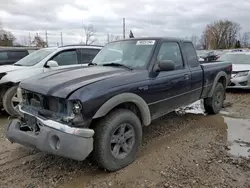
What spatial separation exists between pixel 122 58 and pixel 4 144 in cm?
260

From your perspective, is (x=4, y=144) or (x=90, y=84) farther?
(x=4, y=144)

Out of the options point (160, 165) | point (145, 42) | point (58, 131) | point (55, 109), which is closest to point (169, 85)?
point (145, 42)

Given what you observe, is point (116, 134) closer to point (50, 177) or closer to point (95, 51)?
point (50, 177)

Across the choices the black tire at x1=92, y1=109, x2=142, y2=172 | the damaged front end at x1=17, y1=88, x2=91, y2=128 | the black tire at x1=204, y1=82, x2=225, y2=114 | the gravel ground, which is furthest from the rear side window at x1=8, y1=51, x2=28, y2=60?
the black tire at x1=92, y1=109, x2=142, y2=172

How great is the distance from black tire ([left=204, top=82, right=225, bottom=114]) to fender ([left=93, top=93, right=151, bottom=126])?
9.27 ft

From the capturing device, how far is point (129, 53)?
14.3 feet

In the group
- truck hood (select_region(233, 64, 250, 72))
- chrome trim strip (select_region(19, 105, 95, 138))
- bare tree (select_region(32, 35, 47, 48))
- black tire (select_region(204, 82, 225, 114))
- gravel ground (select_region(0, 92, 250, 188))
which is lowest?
gravel ground (select_region(0, 92, 250, 188))

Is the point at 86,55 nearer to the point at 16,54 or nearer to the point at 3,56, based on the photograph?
the point at 16,54

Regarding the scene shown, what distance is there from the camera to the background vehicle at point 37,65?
580 cm

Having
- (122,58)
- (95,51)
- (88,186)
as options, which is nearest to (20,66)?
(95,51)

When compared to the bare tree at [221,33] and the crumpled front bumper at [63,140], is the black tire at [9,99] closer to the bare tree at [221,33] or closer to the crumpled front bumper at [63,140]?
the crumpled front bumper at [63,140]

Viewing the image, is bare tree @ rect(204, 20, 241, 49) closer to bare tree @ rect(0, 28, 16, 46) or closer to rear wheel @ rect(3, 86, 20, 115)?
bare tree @ rect(0, 28, 16, 46)

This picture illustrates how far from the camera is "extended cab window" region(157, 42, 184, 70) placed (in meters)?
4.38

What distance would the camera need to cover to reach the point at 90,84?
318cm
